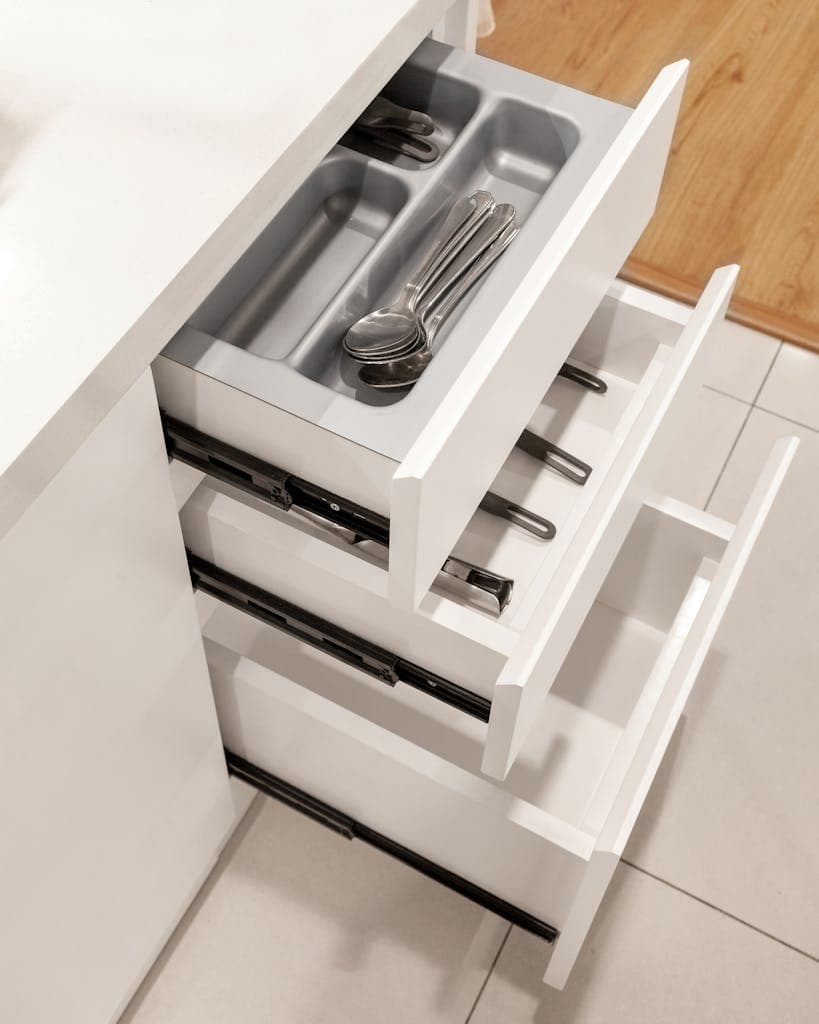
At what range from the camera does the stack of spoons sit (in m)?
0.88

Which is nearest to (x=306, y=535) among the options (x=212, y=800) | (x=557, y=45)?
(x=212, y=800)

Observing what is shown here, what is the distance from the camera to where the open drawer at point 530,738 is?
38.5 inches

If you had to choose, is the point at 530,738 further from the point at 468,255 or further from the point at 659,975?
the point at 468,255

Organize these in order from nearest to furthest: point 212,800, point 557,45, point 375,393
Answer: point 375,393 < point 212,800 < point 557,45

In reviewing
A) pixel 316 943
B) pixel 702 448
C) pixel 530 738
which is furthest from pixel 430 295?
pixel 702 448

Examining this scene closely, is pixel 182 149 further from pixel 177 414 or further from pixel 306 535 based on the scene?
pixel 306 535

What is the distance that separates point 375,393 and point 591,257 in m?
0.20

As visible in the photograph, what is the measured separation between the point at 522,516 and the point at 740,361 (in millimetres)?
830

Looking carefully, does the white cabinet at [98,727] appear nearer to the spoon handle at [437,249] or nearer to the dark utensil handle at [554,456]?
the spoon handle at [437,249]

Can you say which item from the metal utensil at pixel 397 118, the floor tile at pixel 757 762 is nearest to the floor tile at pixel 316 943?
the floor tile at pixel 757 762

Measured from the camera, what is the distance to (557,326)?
0.83 m

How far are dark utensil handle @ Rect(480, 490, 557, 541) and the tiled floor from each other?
1.02 feet

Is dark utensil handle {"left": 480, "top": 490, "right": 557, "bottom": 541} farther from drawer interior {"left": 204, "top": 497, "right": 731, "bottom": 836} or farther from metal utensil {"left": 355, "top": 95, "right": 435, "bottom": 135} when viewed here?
metal utensil {"left": 355, "top": 95, "right": 435, "bottom": 135}

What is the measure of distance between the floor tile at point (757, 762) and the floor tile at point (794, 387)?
16cm
